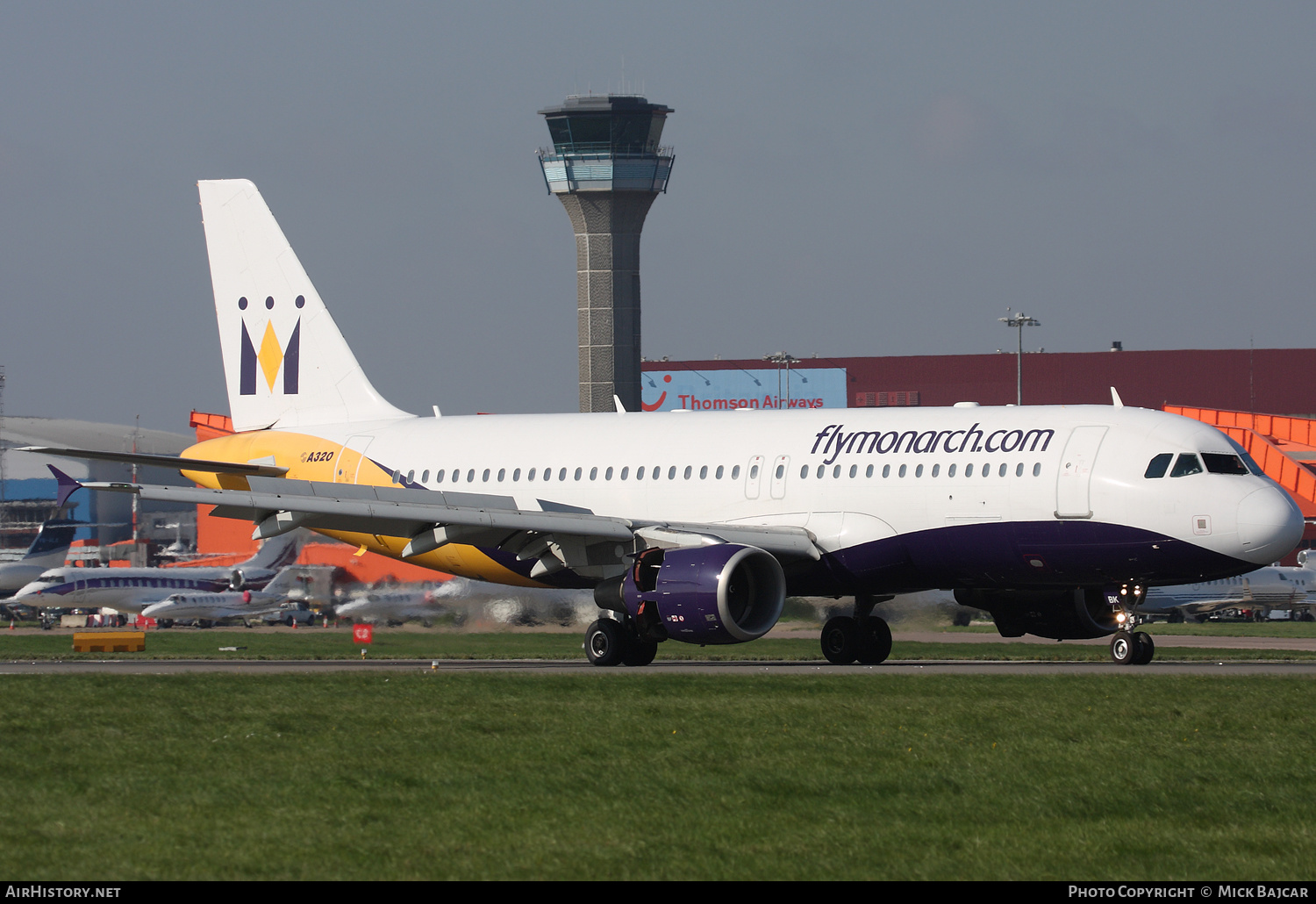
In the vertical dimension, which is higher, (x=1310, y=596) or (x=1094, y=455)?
(x=1094, y=455)

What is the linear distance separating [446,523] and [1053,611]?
11085mm

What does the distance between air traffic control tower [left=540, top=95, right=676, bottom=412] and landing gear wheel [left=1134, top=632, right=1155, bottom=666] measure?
4211 inches

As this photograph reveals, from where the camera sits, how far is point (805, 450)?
29766mm

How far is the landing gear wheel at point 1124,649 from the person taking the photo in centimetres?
2811

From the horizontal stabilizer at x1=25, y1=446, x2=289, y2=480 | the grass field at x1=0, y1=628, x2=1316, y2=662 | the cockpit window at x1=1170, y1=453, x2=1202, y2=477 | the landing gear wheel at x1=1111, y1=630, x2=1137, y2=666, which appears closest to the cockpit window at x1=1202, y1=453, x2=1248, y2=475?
the cockpit window at x1=1170, y1=453, x2=1202, y2=477

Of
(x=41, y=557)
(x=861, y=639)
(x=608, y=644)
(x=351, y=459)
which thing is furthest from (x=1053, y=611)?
(x=41, y=557)

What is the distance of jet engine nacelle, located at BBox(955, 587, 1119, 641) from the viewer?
97.1 ft

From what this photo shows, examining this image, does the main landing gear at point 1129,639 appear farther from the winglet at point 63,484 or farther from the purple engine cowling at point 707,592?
the winglet at point 63,484

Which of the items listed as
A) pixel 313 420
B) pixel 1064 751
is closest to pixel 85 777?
pixel 1064 751

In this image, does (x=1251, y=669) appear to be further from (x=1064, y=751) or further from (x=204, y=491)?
(x=204, y=491)

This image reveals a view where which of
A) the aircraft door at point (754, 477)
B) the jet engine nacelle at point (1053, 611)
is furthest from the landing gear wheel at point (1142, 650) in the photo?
the aircraft door at point (754, 477)

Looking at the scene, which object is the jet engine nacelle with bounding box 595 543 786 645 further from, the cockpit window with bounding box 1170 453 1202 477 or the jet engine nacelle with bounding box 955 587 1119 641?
the cockpit window with bounding box 1170 453 1202 477
